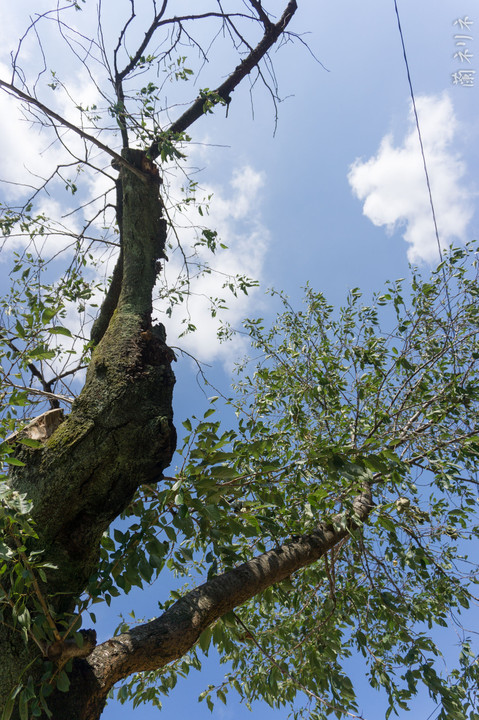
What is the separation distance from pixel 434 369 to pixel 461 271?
97 cm

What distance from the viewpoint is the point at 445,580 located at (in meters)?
3.81

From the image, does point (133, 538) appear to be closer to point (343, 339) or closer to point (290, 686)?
point (290, 686)

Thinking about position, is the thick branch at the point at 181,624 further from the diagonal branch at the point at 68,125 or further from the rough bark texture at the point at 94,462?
the diagonal branch at the point at 68,125

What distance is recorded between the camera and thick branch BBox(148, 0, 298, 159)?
3746 mm

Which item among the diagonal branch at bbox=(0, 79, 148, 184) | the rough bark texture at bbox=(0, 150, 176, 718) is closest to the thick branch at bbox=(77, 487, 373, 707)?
the rough bark texture at bbox=(0, 150, 176, 718)

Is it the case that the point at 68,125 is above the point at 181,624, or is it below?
above

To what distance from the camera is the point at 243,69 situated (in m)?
3.85

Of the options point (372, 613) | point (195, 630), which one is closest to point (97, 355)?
point (195, 630)

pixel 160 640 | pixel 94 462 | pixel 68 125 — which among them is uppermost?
pixel 68 125

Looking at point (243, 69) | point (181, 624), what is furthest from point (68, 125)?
point (181, 624)

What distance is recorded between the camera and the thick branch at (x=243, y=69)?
3.75 metres

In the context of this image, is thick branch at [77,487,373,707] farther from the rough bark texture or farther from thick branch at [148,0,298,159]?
thick branch at [148,0,298,159]

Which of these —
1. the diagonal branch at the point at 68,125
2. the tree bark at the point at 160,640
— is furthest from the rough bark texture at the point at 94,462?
the diagonal branch at the point at 68,125

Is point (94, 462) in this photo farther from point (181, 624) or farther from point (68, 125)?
point (68, 125)
